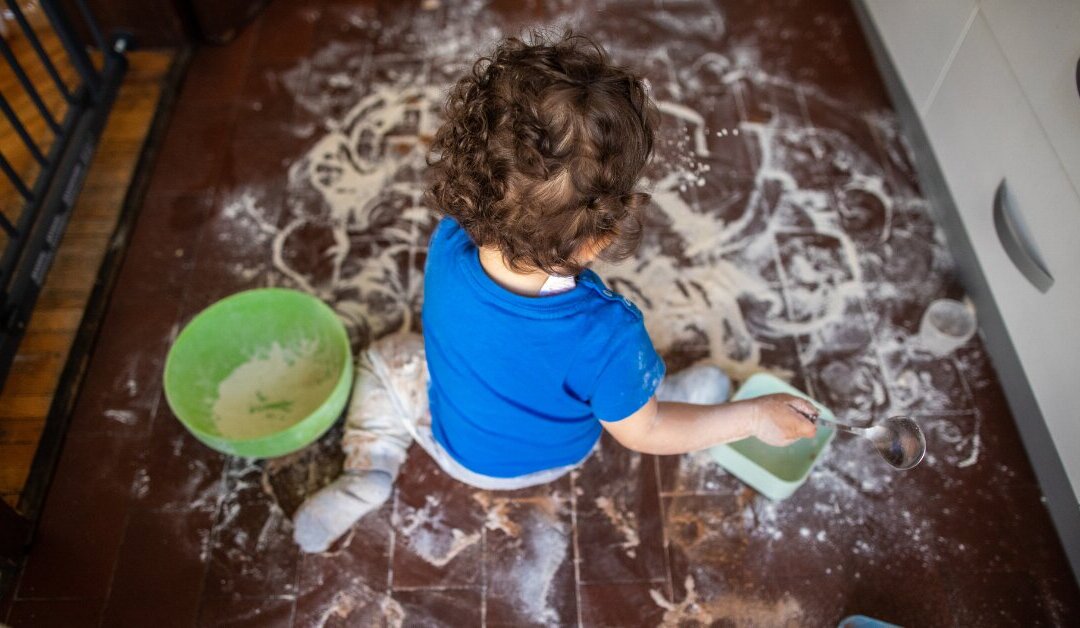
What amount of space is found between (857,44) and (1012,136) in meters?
0.68

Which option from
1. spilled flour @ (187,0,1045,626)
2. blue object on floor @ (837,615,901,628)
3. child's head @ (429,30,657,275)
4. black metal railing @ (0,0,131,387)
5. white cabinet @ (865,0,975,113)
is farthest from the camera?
white cabinet @ (865,0,975,113)

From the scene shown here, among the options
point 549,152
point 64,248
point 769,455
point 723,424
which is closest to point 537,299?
point 549,152

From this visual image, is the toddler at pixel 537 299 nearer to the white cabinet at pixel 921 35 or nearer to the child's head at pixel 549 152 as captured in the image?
the child's head at pixel 549 152

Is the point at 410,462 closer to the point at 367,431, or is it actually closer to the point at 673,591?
the point at 367,431

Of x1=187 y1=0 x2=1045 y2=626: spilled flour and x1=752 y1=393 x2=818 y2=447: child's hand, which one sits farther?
x1=187 y1=0 x2=1045 y2=626: spilled flour

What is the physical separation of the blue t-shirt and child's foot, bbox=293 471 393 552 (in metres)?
0.23

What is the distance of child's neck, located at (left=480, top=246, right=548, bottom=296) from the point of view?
793 mm

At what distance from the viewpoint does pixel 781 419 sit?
0.97 m

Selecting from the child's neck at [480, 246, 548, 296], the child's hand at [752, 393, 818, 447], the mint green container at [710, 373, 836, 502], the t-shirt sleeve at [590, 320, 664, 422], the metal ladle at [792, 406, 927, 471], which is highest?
the child's neck at [480, 246, 548, 296]

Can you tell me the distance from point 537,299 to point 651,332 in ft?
2.22

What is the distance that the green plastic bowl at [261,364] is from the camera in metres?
1.22

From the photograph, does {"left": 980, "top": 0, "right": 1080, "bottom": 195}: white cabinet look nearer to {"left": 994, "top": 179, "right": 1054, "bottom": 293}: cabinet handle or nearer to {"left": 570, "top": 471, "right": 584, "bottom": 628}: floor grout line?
{"left": 994, "top": 179, "right": 1054, "bottom": 293}: cabinet handle

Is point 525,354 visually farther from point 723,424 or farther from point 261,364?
point 261,364

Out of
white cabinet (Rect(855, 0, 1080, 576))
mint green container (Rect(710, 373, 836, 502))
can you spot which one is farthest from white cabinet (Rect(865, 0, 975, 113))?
mint green container (Rect(710, 373, 836, 502))
